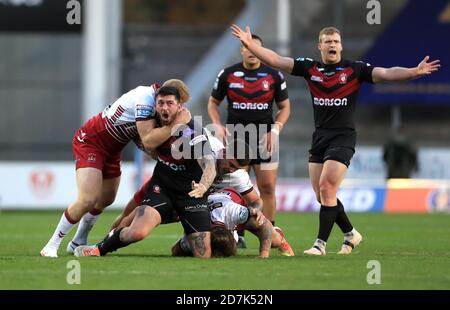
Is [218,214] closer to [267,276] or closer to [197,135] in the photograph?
[197,135]

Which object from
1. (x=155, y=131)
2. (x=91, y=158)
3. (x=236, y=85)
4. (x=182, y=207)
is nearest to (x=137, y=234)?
(x=182, y=207)

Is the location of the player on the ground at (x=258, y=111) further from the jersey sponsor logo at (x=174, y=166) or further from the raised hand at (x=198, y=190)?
the raised hand at (x=198, y=190)

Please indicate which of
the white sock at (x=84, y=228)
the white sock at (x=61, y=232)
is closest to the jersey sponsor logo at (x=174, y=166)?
the white sock at (x=61, y=232)

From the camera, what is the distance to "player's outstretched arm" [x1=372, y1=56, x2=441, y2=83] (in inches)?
420

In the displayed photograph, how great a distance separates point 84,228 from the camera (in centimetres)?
1146

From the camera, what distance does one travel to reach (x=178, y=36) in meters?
35.6

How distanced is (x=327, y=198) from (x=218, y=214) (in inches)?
47.2

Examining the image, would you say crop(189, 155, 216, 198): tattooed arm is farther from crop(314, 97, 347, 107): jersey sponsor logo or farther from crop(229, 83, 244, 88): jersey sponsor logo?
crop(229, 83, 244, 88): jersey sponsor logo

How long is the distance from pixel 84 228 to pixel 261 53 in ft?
8.98

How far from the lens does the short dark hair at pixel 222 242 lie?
10.6 m

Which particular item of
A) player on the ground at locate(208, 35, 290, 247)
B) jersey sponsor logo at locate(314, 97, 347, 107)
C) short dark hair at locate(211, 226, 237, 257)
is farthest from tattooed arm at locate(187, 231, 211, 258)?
player on the ground at locate(208, 35, 290, 247)

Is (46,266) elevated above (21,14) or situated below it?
below
